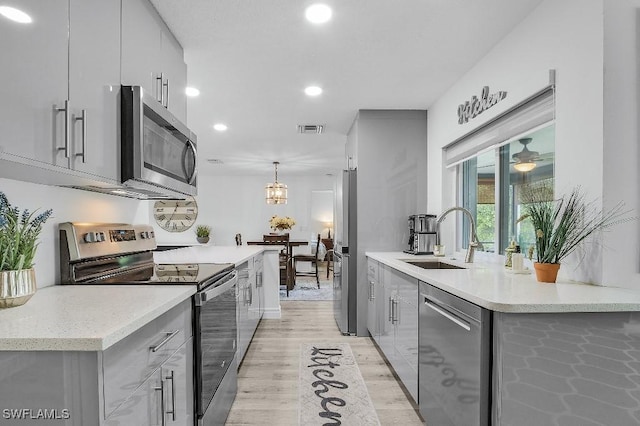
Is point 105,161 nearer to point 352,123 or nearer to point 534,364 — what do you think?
point 534,364

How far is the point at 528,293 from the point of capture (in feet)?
5.05

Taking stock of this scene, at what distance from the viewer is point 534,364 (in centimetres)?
139

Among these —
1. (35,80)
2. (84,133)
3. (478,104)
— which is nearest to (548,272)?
(478,104)

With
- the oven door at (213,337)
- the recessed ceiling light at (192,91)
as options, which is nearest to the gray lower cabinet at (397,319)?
the oven door at (213,337)

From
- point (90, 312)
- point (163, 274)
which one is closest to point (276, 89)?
point (163, 274)

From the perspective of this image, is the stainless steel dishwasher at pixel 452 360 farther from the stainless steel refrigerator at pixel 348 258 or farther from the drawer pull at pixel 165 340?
the stainless steel refrigerator at pixel 348 258

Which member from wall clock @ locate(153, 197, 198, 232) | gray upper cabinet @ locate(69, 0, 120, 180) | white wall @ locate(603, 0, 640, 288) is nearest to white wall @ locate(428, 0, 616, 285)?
white wall @ locate(603, 0, 640, 288)

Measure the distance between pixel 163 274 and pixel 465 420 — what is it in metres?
1.55

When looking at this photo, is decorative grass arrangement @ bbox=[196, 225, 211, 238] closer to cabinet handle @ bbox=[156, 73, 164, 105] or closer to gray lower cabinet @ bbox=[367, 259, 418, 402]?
gray lower cabinet @ bbox=[367, 259, 418, 402]

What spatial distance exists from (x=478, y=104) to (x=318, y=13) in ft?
4.41

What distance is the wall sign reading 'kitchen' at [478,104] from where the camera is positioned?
8.10ft

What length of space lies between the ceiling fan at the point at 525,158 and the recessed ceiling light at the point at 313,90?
5.60ft

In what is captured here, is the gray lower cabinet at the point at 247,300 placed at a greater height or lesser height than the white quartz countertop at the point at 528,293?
lesser

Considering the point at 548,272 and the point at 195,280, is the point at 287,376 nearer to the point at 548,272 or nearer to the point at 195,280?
the point at 195,280
